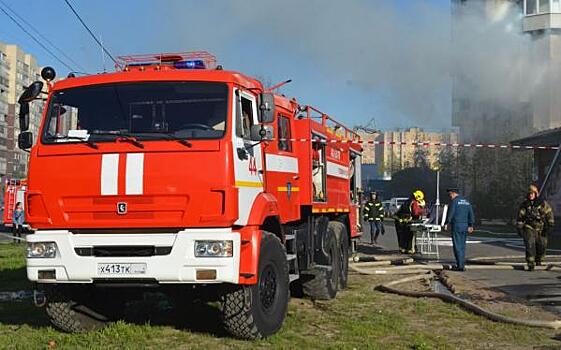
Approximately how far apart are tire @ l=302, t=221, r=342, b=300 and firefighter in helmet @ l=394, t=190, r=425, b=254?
8.01 m

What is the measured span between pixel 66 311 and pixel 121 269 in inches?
50.5

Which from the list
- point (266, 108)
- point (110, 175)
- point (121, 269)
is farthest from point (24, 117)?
point (266, 108)

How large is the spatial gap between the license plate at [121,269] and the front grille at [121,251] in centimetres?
11

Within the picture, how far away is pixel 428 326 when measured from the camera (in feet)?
24.8

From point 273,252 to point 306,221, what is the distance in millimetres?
2005

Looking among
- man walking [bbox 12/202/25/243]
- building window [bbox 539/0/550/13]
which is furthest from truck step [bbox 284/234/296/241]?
man walking [bbox 12/202/25/243]

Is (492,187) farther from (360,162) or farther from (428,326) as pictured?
(428,326)

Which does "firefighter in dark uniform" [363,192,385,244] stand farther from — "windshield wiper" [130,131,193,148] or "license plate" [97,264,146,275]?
"license plate" [97,264,146,275]

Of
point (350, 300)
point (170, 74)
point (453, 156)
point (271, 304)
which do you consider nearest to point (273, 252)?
point (271, 304)

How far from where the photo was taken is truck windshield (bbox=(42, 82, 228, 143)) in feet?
21.3

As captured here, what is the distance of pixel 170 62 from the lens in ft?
25.2

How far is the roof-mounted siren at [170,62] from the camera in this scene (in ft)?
24.4

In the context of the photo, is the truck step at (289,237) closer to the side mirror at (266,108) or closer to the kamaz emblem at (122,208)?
the side mirror at (266,108)

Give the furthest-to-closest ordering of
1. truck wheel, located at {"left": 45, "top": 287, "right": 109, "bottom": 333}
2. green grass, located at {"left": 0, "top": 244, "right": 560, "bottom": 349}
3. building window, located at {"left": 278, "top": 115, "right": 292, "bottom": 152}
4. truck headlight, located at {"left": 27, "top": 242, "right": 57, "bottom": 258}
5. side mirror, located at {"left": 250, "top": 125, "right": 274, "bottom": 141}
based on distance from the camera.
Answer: building window, located at {"left": 278, "top": 115, "right": 292, "bottom": 152}, truck wheel, located at {"left": 45, "top": 287, "right": 109, "bottom": 333}, side mirror, located at {"left": 250, "top": 125, "right": 274, "bottom": 141}, green grass, located at {"left": 0, "top": 244, "right": 560, "bottom": 349}, truck headlight, located at {"left": 27, "top": 242, "right": 57, "bottom": 258}
